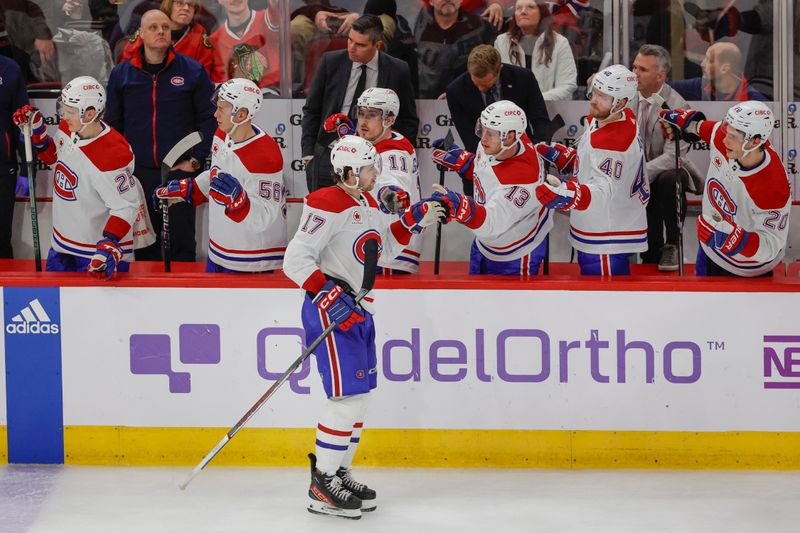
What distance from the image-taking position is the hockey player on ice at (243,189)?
5727 mm

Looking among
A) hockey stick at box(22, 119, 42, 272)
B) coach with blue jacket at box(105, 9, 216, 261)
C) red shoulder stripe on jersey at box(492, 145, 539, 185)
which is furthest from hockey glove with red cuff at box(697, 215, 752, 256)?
hockey stick at box(22, 119, 42, 272)

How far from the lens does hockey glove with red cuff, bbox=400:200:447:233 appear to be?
5013 millimetres

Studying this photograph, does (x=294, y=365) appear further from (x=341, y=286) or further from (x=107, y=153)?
(x=107, y=153)

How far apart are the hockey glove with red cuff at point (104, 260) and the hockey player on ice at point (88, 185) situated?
0.65ft

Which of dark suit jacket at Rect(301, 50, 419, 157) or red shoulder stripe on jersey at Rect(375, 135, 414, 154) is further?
dark suit jacket at Rect(301, 50, 419, 157)

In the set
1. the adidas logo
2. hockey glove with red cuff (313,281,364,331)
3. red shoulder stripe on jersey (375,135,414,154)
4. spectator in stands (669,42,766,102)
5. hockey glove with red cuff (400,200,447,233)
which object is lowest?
the adidas logo

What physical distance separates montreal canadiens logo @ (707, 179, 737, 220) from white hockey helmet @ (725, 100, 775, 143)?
0.82 feet

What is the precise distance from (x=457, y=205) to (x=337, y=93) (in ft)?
5.91

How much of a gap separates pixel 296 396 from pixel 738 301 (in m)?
1.85

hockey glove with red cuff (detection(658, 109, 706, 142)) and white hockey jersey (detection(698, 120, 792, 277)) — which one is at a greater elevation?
hockey glove with red cuff (detection(658, 109, 706, 142))

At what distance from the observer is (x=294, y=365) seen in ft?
16.4

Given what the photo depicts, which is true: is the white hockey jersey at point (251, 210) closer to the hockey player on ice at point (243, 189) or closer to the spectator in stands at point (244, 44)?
the hockey player on ice at point (243, 189)

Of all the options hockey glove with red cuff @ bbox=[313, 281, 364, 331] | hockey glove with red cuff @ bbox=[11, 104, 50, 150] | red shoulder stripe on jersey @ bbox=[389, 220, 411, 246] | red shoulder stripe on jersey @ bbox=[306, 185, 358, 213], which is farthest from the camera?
hockey glove with red cuff @ bbox=[11, 104, 50, 150]

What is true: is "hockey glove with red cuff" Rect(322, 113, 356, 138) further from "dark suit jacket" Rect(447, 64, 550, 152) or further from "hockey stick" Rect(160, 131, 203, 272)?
"dark suit jacket" Rect(447, 64, 550, 152)
